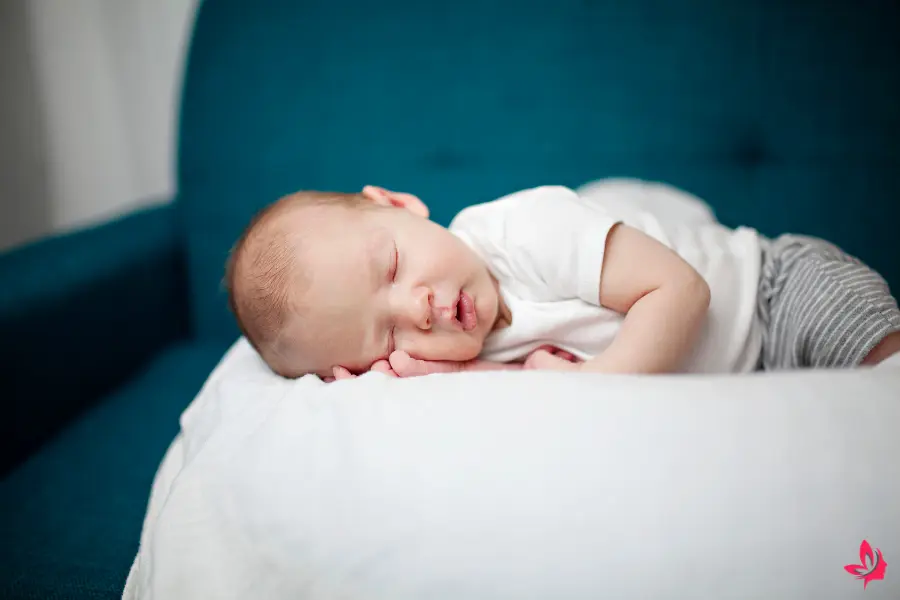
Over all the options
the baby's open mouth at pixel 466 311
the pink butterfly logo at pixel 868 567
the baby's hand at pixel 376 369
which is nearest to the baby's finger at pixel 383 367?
the baby's hand at pixel 376 369

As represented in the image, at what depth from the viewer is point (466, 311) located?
88 centimetres

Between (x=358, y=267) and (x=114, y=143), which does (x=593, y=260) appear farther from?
(x=114, y=143)

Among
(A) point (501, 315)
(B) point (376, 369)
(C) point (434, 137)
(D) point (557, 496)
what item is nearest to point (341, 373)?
(B) point (376, 369)

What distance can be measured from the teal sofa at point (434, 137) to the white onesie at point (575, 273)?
382 millimetres

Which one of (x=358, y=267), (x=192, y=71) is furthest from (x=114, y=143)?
(x=358, y=267)

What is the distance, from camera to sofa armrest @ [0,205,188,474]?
108cm

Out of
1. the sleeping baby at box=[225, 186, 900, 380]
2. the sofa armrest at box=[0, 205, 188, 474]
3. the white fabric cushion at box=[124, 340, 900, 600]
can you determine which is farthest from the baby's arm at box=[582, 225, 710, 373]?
the sofa armrest at box=[0, 205, 188, 474]

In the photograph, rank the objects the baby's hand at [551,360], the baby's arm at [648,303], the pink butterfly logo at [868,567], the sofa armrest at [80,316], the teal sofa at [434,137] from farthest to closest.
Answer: the teal sofa at [434,137], the sofa armrest at [80,316], the baby's hand at [551,360], the baby's arm at [648,303], the pink butterfly logo at [868,567]

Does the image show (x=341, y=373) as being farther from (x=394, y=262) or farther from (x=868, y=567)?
(x=868, y=567)

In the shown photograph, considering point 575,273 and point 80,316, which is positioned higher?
point 575,273

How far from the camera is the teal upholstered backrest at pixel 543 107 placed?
1.27 m

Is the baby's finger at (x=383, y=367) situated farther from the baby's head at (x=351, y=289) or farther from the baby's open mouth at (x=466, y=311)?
the baby's open mouth at (x=466, y=311)

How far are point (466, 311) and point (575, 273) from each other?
0.16 metres

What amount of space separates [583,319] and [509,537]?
0.44m
